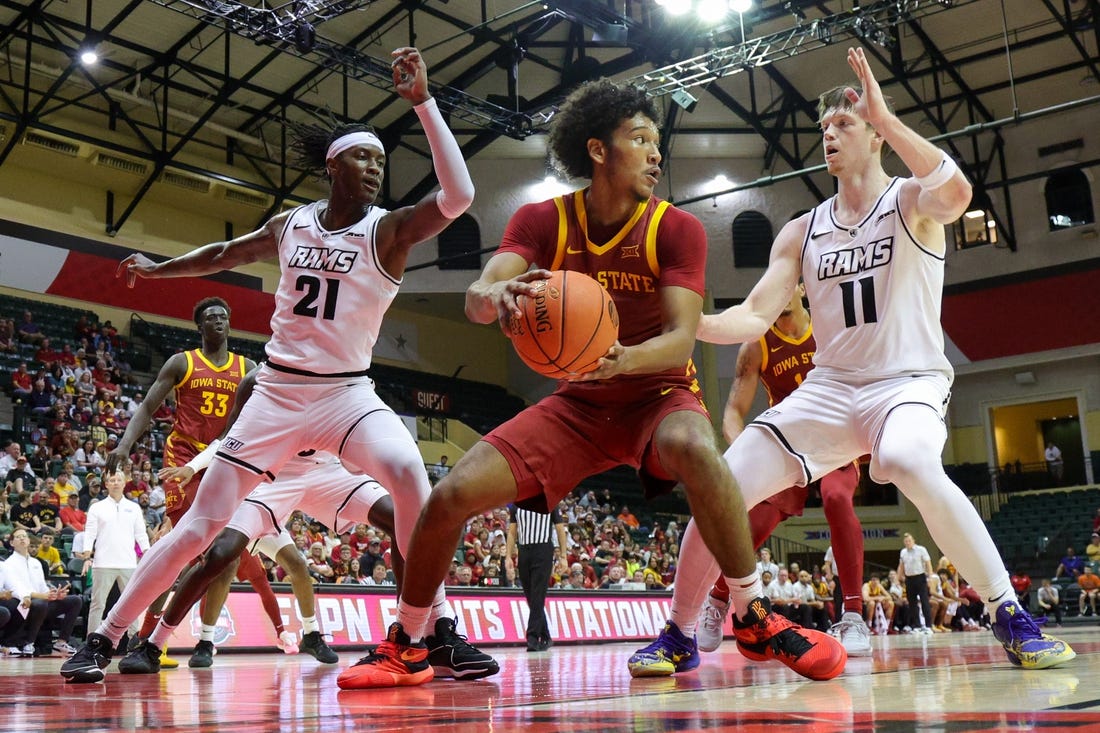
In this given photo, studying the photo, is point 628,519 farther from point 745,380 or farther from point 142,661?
point 142,661

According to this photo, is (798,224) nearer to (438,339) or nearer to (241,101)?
(241,101)

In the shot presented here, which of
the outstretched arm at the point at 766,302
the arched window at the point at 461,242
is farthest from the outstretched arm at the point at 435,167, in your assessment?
the arched window at the point at 461,242

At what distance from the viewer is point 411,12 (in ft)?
70.3

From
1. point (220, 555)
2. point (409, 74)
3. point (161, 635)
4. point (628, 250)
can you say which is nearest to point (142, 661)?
point (161, 635)

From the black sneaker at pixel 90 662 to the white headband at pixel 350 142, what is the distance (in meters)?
2.45

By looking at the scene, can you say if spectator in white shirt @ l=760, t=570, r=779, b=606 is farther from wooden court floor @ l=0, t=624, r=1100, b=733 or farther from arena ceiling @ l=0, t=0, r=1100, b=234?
wooden court floor @ l=0, t=624, r=1100, b=733

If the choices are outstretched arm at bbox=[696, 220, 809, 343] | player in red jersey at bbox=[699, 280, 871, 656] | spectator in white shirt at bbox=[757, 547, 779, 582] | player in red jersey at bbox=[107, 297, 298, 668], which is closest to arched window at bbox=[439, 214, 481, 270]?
spectator in white shirt at bbox=[757, 547, 779, 582]

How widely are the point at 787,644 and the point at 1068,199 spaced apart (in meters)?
26.9

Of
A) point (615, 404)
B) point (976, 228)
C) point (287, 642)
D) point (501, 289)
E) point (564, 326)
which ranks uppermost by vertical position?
point (976, 228)

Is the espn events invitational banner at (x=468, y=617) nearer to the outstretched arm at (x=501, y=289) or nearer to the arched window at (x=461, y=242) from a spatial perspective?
the outstretched arm at (x=501, y=289)

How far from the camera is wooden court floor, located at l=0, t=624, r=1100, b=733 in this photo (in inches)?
87.4

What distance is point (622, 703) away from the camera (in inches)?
111

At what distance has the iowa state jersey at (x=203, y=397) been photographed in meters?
6.99

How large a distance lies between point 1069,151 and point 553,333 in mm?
27166
